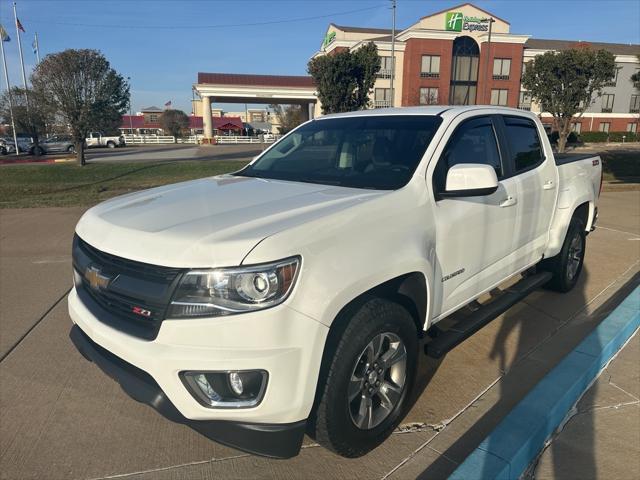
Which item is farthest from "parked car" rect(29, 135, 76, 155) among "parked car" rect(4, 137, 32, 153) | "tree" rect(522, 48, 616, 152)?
"tree" rect(522, 48, 616, 152)

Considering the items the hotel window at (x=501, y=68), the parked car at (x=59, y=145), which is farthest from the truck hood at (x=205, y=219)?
the hotel window at (x=501, y=68)

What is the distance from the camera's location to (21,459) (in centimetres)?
261

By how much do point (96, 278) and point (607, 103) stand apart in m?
71.5

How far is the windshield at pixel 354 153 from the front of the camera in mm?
3113

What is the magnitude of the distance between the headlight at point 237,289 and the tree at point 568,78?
55.0ft

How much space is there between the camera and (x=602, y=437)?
2.76 m

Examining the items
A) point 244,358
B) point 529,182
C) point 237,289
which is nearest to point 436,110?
point 529,182

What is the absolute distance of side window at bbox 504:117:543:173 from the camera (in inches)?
157

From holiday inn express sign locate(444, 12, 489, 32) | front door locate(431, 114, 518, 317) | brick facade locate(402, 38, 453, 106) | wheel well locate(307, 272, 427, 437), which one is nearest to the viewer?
wheel well locate(307, 272, 427, 437)

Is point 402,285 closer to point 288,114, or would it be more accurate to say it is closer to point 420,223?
point 420,223

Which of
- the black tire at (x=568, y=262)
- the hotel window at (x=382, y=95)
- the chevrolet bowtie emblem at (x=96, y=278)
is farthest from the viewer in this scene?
the hotel window at (x=382, y=95)

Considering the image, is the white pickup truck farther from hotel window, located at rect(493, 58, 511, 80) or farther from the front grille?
hotel window, located at rect(493, 58, 511, 80)

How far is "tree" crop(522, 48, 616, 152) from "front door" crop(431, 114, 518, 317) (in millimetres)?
14493

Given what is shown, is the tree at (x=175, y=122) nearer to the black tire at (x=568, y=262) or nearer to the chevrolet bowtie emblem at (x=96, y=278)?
the black tire at (x=568, y=262)
